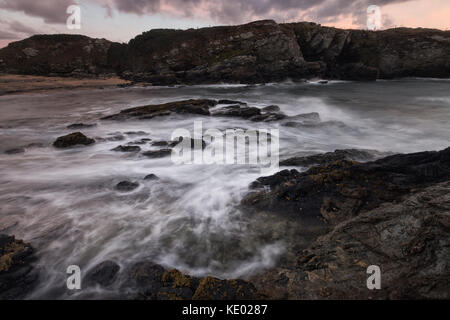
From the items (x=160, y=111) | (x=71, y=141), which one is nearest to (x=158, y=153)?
(x=71, y=141)

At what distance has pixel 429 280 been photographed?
2586 mm

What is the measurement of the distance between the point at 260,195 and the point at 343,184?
1.73 m

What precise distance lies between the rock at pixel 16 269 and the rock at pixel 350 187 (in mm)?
3993

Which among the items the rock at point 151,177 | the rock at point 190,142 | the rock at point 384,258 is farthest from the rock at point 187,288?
the rock at point 190,142

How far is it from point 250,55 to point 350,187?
45.4m

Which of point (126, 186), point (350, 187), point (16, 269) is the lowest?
point (16, 269)

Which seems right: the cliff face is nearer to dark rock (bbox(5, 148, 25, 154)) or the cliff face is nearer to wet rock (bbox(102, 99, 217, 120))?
wet rock (bbox(102, 99, 217, 120))

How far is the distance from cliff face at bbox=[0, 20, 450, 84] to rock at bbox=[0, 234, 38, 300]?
42253mm

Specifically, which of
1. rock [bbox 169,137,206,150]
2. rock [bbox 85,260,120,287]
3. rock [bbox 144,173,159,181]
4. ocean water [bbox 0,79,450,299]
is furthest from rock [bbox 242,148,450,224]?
rock [bbox 169,137,206,150]

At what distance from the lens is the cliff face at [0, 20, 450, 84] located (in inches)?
1806

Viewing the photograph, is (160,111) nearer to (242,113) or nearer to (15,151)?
(242,113)

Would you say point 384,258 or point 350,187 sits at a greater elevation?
point 350,187

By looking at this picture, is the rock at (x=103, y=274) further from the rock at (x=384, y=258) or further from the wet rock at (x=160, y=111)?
the wet rock at (x=160, y=111)

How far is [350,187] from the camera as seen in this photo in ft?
16.4
